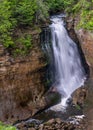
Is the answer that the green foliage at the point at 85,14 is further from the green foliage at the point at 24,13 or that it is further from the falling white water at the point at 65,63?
the green foliage at the point at 24,13

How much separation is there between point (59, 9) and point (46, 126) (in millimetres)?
14114

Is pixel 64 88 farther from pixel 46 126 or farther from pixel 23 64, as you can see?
pixel 46 126

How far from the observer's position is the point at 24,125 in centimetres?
1797

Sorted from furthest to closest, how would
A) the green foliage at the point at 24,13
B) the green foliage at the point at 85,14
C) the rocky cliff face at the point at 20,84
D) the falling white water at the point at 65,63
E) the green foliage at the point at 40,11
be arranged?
the green foliage at the point at 40,11
the falling white water at the point at 65,63
the green foliage at the point at 24,13
the green foliage at the point at 85,14
the rocky cliff face at the point at 20,84

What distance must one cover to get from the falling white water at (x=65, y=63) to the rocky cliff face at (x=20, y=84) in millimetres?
1929

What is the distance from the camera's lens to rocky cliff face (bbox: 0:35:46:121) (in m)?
19.4

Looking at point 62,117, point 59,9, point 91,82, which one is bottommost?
point 62,117

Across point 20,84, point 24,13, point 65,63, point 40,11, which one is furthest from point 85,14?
point 20,84

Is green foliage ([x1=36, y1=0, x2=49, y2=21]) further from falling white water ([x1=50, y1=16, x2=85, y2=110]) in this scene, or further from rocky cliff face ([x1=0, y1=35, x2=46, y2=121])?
rocky cliff face ([x1=0, y1=35, x2=46, y2=121])

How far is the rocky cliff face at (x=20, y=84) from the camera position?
19422 mm

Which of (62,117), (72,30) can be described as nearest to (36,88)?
(62,117)

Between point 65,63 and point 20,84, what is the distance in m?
4.50

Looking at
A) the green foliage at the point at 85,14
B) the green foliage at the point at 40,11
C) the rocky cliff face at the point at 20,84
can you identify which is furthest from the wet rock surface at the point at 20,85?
the green foliage at the point at 85,14

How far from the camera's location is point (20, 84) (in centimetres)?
2008
